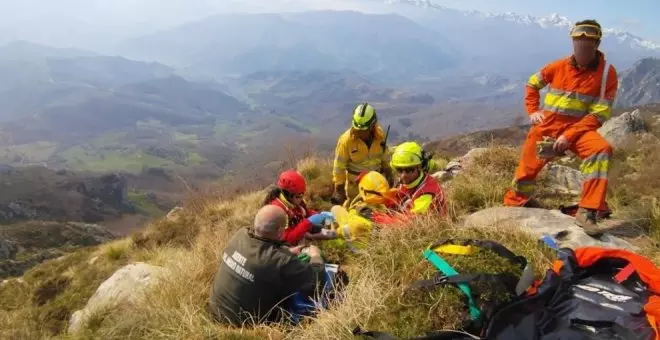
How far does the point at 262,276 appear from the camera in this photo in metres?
4.74

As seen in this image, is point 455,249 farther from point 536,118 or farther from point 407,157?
point 536,118

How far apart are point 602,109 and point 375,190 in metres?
3.15

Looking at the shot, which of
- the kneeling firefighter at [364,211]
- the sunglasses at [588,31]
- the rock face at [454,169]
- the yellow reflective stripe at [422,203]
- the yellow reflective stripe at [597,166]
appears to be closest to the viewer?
the yellow reflective stripe at [597,166]

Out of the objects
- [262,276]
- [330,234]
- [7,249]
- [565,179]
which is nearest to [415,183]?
[330,234]

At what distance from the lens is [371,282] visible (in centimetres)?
442

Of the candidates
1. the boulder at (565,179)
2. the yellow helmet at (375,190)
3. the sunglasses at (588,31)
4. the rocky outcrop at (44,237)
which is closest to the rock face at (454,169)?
the boulder at (565,179)

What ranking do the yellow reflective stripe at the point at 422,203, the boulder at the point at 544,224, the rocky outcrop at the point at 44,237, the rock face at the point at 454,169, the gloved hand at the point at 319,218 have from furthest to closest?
the rocky outcrop at the point at 44,237 < the rock face at the point at 454,169 < the gloved hand at the point at 319,218 < the yellow reflective stripe at the point at 422,203 < the boulder at the point at 544,224

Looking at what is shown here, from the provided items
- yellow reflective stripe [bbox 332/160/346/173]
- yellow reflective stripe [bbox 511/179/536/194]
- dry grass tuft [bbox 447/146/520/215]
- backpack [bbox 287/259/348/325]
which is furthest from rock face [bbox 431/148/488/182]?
backpack [bbox 287/259/348/325]

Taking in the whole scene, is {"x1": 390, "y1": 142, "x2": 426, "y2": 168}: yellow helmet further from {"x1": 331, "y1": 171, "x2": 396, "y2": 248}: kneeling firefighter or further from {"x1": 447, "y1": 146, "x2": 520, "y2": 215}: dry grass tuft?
{"x1": 447, "y1": 146, "x2": 520, "y2": 215}: dry grass tuft

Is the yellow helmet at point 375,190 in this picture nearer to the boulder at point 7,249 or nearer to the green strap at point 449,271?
the green strap at point 449,271

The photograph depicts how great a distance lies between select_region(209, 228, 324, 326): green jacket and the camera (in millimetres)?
4754

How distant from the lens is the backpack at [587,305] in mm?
3461

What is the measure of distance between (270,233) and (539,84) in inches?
169

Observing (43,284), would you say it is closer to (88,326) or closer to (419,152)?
(88,326)
